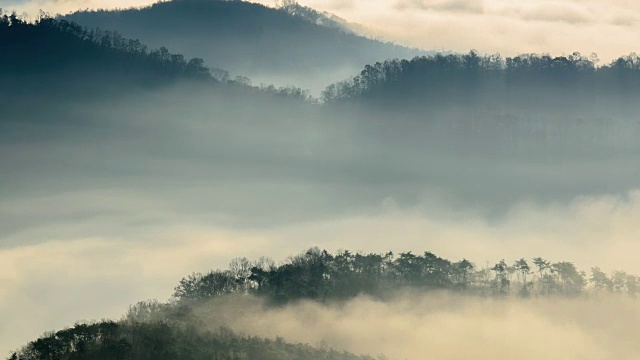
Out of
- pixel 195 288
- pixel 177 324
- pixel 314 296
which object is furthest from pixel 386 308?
pixel 177 324

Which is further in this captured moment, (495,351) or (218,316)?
(495,351)

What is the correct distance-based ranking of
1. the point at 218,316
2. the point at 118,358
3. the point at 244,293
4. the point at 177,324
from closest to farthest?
the point at 118,358 → the point at 177,324 → the point at 218,316 → the point at 244,293

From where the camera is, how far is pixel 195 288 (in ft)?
627

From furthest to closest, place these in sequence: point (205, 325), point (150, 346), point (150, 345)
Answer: point (205, 325), point (150, 345), point (150, 346)

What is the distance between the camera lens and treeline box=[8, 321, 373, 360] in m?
137

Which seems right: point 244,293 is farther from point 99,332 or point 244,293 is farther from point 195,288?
point 99,332

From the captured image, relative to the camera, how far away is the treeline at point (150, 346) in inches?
5404

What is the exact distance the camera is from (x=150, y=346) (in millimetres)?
138375

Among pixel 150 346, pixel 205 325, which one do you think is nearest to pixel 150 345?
pixel 150 346

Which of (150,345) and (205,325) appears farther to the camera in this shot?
(205,325)

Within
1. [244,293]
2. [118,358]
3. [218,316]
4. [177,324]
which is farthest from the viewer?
[244,293]

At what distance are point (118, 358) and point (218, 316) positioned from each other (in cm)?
3723

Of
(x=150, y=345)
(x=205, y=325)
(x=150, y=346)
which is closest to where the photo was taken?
(x=150, y=346)

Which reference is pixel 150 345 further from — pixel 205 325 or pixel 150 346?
pixel 205 325
